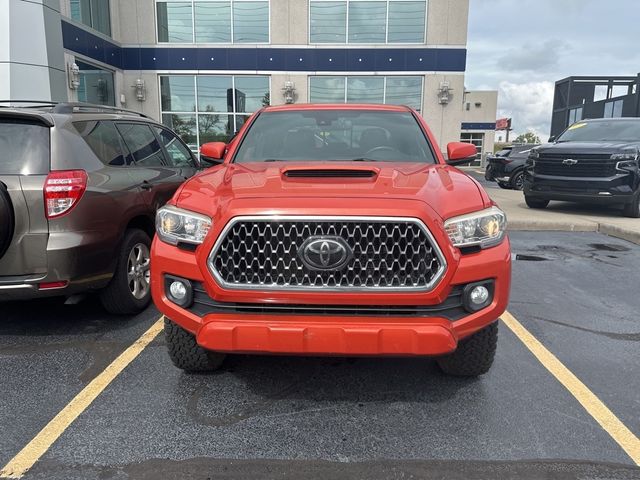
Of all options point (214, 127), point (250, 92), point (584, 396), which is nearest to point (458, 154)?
point (584, 396)

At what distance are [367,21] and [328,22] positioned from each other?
142 cm

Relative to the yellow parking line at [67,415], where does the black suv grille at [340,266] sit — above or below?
above

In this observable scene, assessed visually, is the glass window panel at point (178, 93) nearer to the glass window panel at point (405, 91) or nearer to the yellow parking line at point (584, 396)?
the glass window panel at point (405, 91)

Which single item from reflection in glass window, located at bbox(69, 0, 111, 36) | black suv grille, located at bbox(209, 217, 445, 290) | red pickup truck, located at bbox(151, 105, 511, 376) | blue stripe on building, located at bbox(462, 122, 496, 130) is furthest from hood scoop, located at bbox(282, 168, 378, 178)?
blue stripe on building, located at bbox(462, 122, 496, 130)

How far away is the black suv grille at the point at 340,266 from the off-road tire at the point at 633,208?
839 centimetres

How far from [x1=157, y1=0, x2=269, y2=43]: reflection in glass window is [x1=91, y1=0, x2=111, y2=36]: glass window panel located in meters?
1.72

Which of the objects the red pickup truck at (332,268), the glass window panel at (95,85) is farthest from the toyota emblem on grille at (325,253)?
the glass window panel at (95,85)

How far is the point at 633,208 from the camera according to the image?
30.0ft

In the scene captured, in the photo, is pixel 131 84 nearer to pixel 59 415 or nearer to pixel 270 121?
pixel 270 121

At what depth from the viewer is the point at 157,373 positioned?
322 cm

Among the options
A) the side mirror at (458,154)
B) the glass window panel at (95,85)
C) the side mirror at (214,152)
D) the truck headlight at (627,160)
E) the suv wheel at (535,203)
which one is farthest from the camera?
the glass window panel at (95,85)

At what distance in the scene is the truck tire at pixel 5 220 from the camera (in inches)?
126

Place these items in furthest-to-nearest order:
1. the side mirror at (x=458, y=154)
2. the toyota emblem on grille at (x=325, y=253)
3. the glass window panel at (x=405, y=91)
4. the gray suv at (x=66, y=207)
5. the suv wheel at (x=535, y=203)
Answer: the glass window panel at (x=405, y=91), the suv wheel at (x=535, y=203), the side mirror at (x=458, y=154), the gray suv at (x=66, y=207), the toyota emblem on grille at (x=325, y=253)

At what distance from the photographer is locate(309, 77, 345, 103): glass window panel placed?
60.7ft
